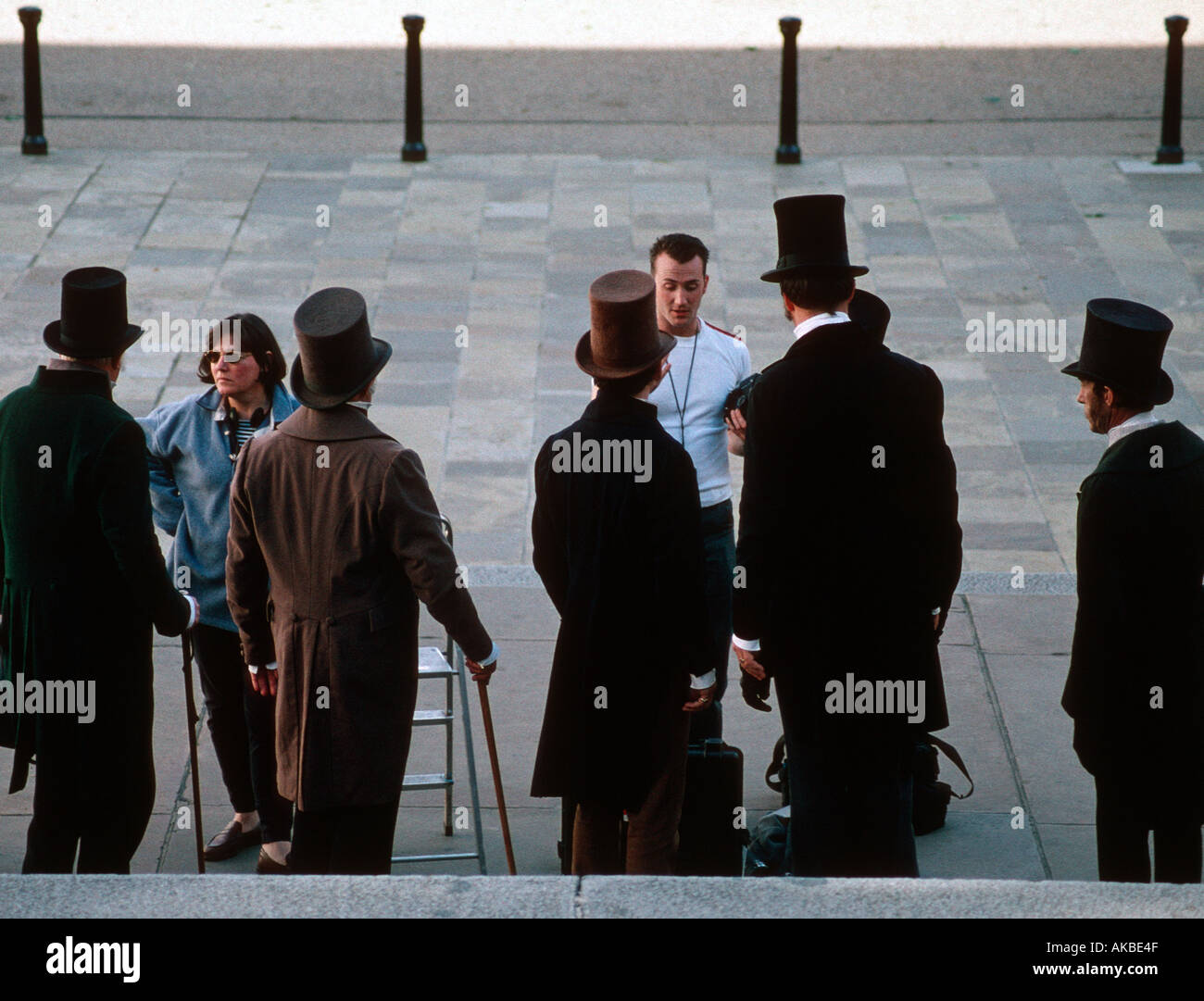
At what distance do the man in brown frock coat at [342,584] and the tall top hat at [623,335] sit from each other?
58cm

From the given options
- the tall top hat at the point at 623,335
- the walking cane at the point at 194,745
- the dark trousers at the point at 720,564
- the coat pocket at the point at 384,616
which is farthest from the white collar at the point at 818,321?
the walking cane at the point at 194,745

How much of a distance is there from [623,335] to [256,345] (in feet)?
4.04

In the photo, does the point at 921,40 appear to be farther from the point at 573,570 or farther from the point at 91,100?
the point at 573,570

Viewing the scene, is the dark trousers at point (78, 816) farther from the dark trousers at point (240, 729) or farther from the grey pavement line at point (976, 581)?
the grey pavement line at point (976, 581)

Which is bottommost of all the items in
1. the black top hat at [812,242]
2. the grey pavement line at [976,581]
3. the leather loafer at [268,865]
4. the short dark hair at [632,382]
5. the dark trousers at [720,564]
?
the leather loafer at [268,865]

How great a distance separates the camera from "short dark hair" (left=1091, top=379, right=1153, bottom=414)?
14.4 ft

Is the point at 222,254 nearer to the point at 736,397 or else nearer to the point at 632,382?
the point at 736,397

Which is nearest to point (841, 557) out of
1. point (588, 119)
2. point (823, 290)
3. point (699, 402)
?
point (823, 290)

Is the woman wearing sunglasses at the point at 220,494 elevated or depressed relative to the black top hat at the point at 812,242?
depressed

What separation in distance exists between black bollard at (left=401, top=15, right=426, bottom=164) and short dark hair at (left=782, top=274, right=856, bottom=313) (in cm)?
860

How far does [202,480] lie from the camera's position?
4973mm

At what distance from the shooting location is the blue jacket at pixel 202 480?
4965 mm

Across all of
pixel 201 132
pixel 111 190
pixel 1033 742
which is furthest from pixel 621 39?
pixel 1033 742

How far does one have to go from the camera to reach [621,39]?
15.9 metres
